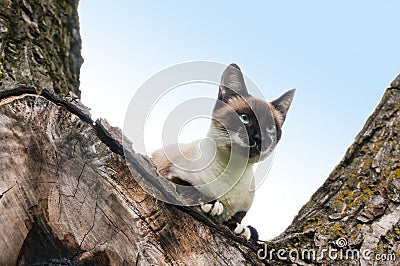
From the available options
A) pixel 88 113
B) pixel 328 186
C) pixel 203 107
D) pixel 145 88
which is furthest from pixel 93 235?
pixel 328 186

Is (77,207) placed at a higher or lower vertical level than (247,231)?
higher

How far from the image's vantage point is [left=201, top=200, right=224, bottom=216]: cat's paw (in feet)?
9.62

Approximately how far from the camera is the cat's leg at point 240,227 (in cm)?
303

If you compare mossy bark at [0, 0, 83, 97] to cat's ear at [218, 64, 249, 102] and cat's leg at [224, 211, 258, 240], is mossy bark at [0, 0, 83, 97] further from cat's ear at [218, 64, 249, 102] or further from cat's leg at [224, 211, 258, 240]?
cat's leg at [224, 211, 258, 240]

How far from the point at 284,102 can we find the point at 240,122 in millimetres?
586

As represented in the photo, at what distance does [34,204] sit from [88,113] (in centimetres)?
56

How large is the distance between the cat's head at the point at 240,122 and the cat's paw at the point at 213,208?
549 mm

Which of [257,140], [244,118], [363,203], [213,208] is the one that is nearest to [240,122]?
[244,118]

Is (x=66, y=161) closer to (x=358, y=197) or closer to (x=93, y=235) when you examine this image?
(x=93, y=235)

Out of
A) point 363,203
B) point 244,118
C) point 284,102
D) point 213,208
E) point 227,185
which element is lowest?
point 363,203

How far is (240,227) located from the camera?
310cm

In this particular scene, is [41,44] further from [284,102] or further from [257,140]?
[284,102]

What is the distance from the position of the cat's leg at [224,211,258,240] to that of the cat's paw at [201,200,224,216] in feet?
0.57

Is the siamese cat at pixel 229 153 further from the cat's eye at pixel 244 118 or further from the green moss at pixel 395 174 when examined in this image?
the green moss at pixel 395 174
